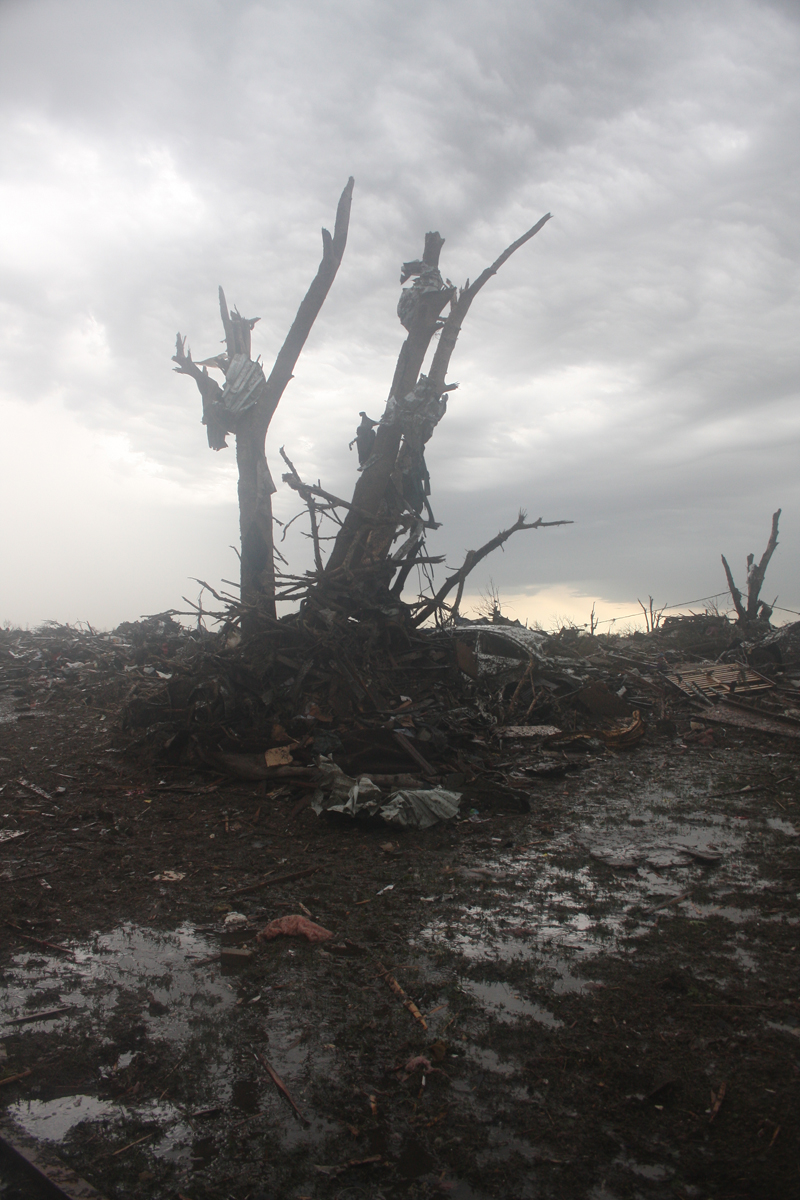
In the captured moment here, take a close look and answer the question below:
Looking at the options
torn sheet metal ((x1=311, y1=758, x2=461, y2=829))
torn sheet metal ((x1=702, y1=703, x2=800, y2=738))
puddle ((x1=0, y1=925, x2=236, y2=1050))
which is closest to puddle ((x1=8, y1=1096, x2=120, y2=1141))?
puddle ((x1=0, y1=925, x2=236, y2=1050))

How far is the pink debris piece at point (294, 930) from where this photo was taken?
326 centimetres

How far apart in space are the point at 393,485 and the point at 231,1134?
9.86 meters

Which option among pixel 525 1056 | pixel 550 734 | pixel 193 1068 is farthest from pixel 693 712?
pixel 193 1068

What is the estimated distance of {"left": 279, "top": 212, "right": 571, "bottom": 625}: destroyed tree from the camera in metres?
8.48

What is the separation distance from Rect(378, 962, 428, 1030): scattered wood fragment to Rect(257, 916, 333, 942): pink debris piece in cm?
42

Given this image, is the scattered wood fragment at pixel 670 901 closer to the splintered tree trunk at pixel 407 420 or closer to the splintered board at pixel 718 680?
the splintered tree trunk at pixel 407 420

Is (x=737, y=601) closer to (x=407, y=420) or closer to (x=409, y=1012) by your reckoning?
(x=407, y=420)

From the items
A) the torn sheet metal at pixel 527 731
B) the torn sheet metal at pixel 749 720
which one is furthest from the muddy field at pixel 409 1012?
the torn sheet metal at pixel 749 720

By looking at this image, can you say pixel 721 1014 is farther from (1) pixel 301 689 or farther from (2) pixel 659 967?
(1) pixel 301 689

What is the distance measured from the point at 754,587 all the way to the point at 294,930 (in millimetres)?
15422

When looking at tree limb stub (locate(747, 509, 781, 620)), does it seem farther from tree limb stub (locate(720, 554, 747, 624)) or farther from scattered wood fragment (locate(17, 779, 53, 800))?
scattered wood fragment (locate(17, 779, 53, 800))

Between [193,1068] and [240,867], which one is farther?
[240,867]

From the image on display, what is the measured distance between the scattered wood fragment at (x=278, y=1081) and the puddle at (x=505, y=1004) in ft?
2.83

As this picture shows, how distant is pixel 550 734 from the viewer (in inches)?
311
